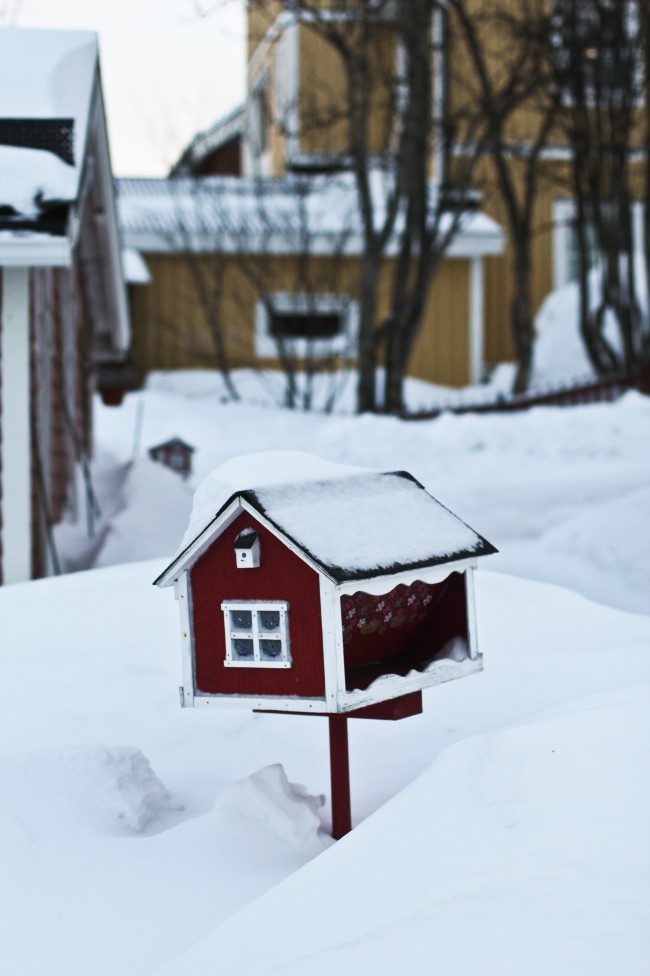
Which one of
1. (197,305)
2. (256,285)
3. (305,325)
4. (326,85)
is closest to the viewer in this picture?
(256,285)

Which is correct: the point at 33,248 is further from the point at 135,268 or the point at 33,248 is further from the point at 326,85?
the point at 326,85

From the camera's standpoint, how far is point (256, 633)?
368 centimetres

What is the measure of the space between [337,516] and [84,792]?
123 centimetres

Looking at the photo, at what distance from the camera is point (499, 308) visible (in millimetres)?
21219

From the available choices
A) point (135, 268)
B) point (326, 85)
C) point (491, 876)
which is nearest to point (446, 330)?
point (326, 85)

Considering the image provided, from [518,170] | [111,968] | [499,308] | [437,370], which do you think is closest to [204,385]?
[437,370]

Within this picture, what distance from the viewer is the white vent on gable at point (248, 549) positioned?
357 centimetres

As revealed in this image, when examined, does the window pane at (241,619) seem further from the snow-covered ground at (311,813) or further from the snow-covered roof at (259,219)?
the snow-covered roof at (259,219)

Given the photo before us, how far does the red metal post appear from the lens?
3.85 metres

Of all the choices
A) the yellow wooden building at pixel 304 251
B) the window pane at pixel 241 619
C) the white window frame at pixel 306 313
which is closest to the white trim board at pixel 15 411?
the window pane at pixel 241 619

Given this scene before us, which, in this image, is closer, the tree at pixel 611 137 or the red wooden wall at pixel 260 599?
the red wooden wall at pixel 260 599

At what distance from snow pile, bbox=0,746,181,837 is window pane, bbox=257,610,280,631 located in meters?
0.79

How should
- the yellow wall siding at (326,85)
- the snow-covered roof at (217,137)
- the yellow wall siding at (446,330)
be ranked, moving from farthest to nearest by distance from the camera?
the snow-covered roof at (217,137), the yellow wall siding at (326,85), the yellow wall siding at (446,330)

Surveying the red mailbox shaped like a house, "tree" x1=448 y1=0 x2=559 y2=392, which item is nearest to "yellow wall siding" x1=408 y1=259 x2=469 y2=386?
"tree" x1=448 y1=0 x2=559 y2=392
